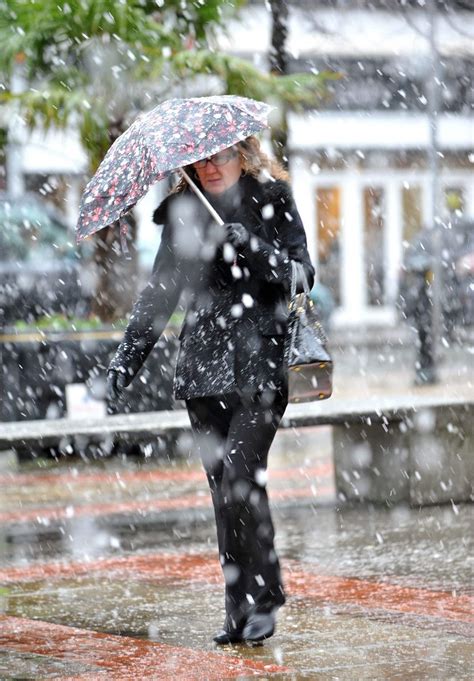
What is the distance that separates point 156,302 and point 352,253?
28.4 meters

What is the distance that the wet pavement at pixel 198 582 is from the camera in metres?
5.34

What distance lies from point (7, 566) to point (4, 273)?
36.6ft

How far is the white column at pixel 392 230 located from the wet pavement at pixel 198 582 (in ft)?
74.6

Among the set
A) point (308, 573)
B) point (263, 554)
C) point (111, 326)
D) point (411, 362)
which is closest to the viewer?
point (263, 554)

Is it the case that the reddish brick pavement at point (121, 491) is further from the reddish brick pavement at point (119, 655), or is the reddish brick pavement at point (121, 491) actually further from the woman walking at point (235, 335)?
the woman walking at point (235, 335)

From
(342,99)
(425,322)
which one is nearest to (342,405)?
(425,322)

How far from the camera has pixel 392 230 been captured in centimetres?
3406

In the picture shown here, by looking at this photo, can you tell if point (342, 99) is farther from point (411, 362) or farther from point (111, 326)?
point (111, 326)

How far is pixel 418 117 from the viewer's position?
112ft

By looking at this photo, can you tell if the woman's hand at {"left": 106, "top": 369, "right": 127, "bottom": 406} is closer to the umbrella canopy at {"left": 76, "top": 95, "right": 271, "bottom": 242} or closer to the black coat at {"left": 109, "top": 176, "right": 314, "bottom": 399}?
the black coat at {"left": 109, "top": 176, "right": 314, "bottom": 399}

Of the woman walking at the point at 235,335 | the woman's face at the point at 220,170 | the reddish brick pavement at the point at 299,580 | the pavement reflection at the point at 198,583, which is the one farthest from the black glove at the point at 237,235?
the reddish brick pavement at the point at 299,580

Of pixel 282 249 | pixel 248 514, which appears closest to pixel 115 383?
pixel 248 514

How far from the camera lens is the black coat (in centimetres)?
566

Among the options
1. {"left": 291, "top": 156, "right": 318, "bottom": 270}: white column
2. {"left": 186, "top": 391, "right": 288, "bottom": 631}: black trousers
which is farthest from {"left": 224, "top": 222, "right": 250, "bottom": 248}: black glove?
{"left": 291, "top": 156, "right": 318, "bottom": 270}: white column
